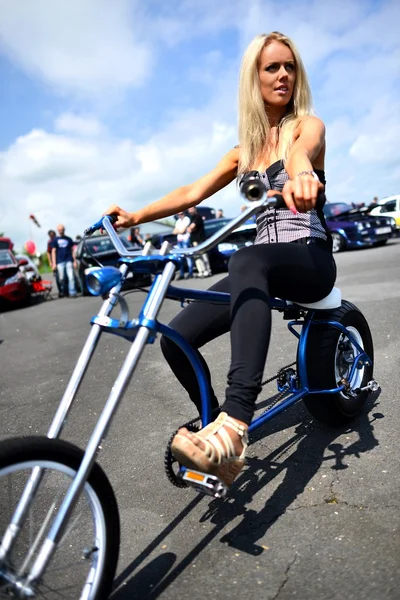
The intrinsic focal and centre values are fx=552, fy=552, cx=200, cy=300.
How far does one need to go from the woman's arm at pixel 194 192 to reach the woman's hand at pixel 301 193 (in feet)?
3.48

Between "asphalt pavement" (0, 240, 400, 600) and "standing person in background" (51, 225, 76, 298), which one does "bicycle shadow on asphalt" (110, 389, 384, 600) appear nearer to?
"asphalt pavement" (0, 240, 400, 600)

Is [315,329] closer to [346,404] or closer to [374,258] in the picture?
[346,404]

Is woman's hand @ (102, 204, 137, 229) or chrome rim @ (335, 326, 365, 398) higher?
woman's hand @ (102, 204, 137, 229)

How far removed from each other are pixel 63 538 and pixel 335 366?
1.79 metres

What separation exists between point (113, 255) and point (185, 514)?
11.5 m

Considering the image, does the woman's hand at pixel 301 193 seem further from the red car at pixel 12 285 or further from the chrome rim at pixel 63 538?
the red car at pixel 12 285

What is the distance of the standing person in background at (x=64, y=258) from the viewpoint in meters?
14.5

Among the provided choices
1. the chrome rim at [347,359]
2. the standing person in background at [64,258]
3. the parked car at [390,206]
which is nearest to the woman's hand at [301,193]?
the chrome rim at [347,359]

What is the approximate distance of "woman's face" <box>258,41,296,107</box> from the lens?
2.60m

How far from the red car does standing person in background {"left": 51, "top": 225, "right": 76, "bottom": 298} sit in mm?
1097

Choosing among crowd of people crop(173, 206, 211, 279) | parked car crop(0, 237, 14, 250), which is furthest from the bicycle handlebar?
parked car crop(0, 237, 14, 250)

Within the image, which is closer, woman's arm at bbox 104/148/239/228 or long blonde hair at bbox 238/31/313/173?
long blonde hair at bbox 238/31/313/173

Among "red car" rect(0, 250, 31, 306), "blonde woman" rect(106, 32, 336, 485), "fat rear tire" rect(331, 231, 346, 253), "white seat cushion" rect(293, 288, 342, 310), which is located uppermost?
"blonde woman" rect(106, 32, 336, 485)

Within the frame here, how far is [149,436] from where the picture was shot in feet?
11.6
